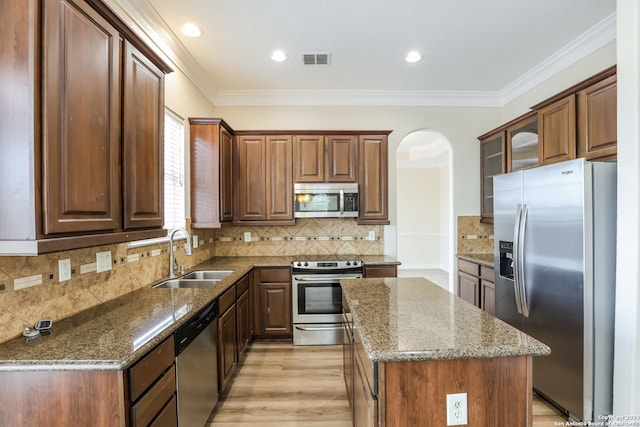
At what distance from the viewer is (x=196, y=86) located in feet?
11.1

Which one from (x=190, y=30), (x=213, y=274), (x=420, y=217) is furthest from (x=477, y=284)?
(x=420, y=217)

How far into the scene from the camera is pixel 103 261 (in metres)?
1.92

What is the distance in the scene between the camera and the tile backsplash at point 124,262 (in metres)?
1.38

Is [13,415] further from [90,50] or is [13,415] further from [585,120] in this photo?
[585,120]

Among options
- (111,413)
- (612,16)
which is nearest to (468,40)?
(612,16)

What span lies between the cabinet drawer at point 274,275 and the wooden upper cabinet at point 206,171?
759 millimetres

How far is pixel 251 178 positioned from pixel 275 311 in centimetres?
161

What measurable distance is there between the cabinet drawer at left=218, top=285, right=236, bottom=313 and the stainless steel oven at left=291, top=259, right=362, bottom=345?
87 cm

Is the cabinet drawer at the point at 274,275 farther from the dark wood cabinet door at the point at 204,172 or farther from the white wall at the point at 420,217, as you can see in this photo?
the white wall at the point at 420,217

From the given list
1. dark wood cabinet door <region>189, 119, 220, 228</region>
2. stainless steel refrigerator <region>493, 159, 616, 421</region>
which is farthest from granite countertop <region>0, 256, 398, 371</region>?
stainless steel refrigerator <region>493, 159, 616, 421</region>

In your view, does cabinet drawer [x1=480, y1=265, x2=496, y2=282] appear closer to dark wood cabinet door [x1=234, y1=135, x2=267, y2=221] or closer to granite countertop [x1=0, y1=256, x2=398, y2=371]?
dark wood cabinet door [x1=234, y1=135, x2=267, y2=221]

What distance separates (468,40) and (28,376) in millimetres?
3729

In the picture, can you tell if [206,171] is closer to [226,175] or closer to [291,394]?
[226,175]

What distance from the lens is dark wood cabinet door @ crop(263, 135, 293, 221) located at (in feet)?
12.2
